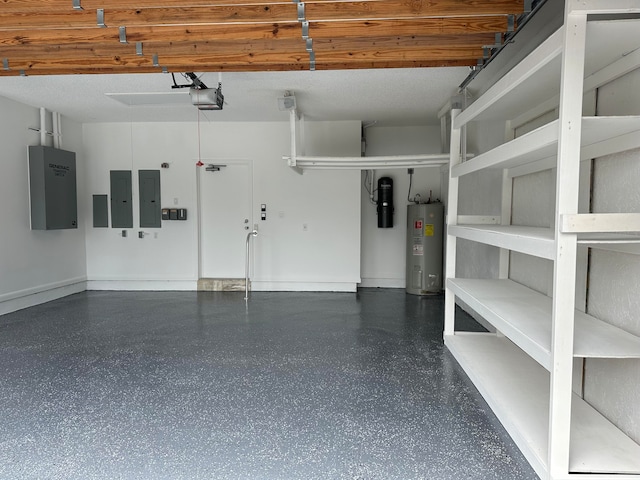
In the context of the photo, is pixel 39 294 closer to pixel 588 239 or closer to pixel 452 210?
pixel 452 210

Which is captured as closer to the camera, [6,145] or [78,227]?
[6,145]

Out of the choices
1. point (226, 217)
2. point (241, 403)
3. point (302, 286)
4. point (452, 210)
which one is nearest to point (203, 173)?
point (226, 217)

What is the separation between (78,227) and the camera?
6.14 m

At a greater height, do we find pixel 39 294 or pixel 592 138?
pixel 592 138

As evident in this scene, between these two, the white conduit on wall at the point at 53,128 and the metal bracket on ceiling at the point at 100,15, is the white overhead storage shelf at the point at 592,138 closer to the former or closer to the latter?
the metal bracket on ceiling at the point at 100,15

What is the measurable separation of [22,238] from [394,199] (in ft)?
17.1

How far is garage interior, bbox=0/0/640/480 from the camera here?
6.25ft

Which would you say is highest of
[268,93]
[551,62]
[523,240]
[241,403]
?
[268,93]

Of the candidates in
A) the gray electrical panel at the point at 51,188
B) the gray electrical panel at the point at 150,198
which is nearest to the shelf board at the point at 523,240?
the gray electrical panel at the point at 150,198

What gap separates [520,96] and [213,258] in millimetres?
4909

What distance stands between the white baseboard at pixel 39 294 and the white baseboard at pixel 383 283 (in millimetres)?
4433

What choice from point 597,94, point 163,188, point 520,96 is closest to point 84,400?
point 520,96

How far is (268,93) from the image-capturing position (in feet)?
15.2

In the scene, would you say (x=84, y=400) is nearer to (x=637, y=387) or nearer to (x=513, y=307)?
(x=513, y=307)
